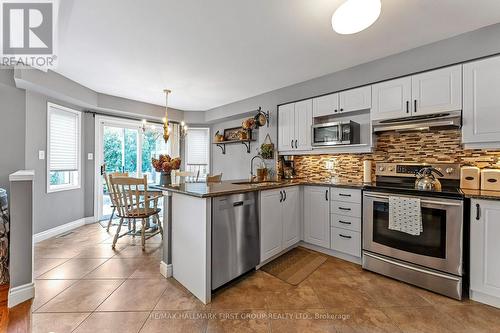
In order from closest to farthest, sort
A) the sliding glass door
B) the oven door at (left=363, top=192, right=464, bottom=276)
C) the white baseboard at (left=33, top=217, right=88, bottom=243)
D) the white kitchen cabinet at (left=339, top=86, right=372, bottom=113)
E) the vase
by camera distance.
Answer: the oven door at (left=363, top=192, right=464, bottom=276) → the vase → the white kitchen cabinet at (left=339, top=86, right=372, bottom=113) → the white baseboard at (left=33, top=217, right=88, bottom=243) → the sliding glass door

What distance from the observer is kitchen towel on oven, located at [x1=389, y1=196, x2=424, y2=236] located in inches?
85.4

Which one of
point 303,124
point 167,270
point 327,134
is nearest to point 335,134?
point 327,134

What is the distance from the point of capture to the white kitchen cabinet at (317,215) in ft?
9.68

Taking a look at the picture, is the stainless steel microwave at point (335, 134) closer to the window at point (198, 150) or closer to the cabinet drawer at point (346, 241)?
the cabinet drawer at point (346, 241)

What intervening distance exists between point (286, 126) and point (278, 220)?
171cm

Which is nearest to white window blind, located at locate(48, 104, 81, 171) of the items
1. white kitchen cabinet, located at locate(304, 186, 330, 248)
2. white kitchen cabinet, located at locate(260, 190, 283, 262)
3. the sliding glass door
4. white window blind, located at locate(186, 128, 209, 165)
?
the sliding glass door

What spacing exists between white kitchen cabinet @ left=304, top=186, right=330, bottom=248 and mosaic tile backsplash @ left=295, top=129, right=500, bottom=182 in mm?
617

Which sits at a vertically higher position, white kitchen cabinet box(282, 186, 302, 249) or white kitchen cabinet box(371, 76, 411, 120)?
white kitchen cabinet box(371, 76, 411, 120)

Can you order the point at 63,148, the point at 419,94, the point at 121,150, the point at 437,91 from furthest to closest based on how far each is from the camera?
the point at 121,150 < the point at 63,148 < the point at 419,94 < the point at 437,91

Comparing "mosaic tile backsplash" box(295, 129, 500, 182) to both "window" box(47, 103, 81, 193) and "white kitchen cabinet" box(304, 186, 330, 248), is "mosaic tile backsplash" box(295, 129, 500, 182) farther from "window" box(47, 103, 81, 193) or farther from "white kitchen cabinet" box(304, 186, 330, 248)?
"window" box(47, 103, 81, 193)

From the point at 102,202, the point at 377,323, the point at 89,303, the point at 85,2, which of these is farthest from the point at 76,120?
the point at 377,323

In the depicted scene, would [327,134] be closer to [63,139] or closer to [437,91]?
[437,91]

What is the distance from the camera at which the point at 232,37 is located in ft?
7.41

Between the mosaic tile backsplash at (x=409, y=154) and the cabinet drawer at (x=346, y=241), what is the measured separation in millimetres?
865
